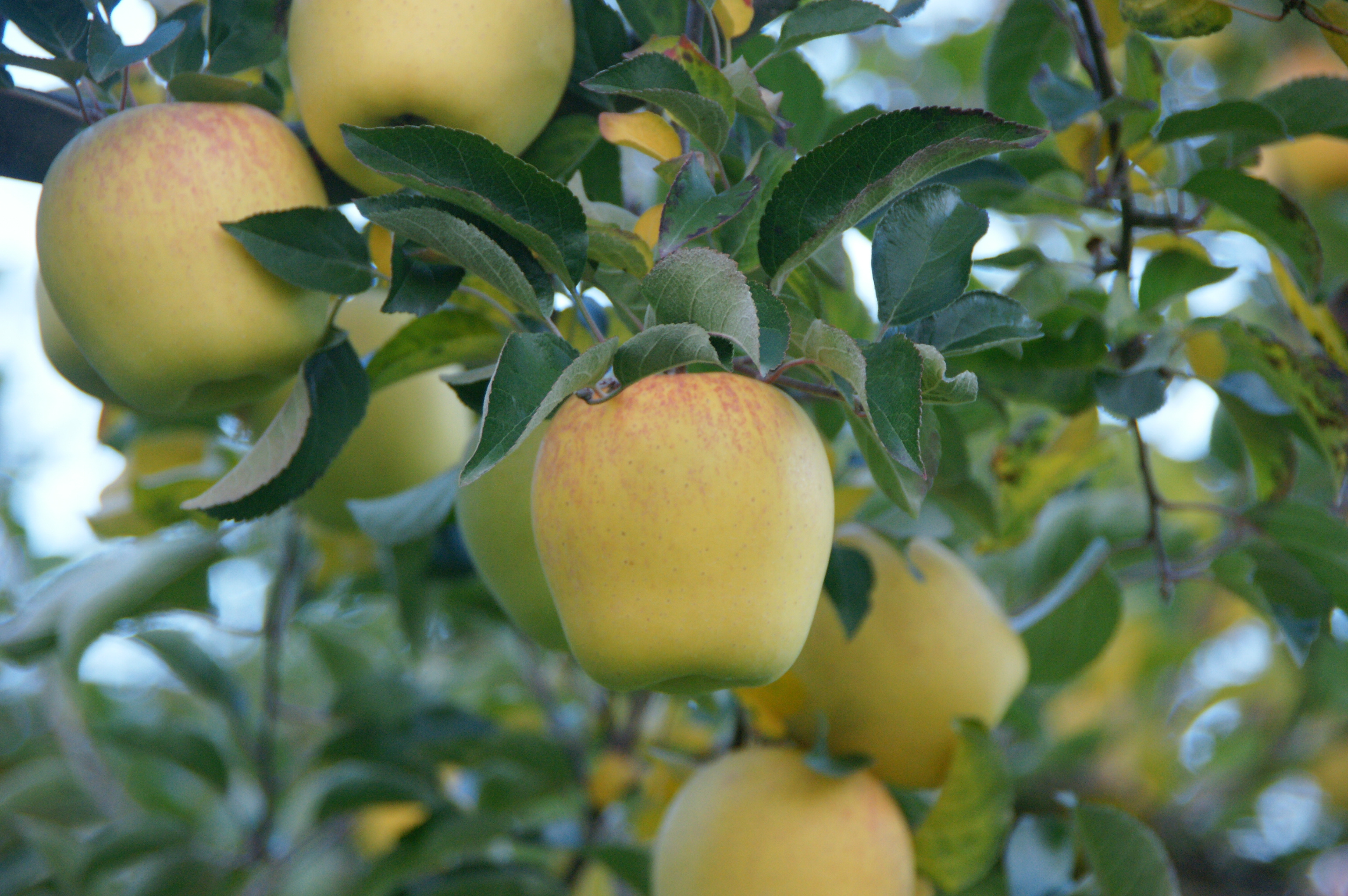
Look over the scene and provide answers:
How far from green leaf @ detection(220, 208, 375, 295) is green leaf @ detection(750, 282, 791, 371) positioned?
0.83ft

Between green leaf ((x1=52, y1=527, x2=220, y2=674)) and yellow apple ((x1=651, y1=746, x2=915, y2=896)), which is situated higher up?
green leaf ((x1=52, y1=527, x2=220, y2=674))

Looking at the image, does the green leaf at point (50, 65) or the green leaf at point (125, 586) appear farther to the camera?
the green leaf at point (125, 586)

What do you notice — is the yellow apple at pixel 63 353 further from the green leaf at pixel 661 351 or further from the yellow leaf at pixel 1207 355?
the yellow leaf at pixel 1207 355

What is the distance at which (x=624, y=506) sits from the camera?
494 mm

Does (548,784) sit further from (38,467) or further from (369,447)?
(38,467)

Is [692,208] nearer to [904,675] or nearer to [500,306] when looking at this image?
[500,306]

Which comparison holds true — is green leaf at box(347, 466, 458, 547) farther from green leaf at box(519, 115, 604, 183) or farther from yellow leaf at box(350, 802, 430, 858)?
yellow leaf at box(350, 802, 430, 858)

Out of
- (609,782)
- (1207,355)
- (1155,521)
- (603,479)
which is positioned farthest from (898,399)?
(609,782)

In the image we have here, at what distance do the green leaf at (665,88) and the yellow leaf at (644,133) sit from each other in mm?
34

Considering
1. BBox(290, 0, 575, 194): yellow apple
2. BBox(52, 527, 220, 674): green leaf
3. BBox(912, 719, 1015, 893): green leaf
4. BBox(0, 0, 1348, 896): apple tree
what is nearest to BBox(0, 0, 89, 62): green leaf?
BBox(0, 0, 1348, 896): apple tree

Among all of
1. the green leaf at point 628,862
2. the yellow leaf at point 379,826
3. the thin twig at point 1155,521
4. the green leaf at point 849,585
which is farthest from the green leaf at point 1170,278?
the yellow leaf at point 379,826

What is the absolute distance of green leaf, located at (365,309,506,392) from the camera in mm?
762

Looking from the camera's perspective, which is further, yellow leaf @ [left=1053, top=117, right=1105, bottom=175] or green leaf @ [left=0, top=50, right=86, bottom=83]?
yellow leaf @ [left=1053, top=117, right=1105, bottom=175]

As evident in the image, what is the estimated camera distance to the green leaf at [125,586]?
996 millimetres
